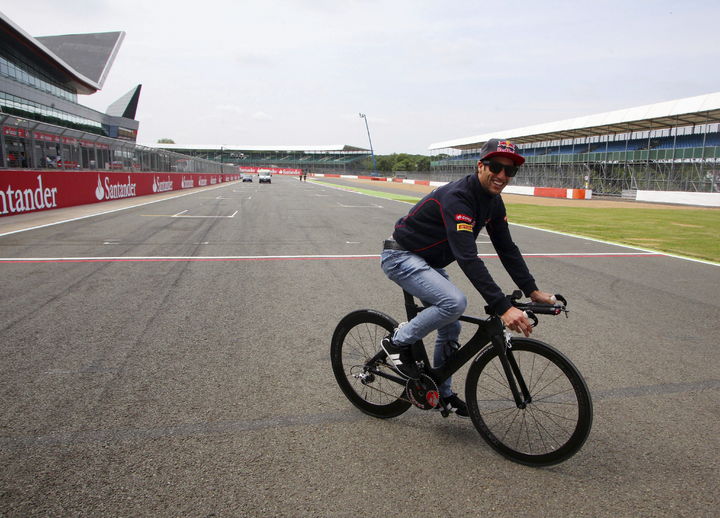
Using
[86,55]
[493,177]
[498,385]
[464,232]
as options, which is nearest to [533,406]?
[498,385]

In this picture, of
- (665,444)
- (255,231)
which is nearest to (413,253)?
(665,444)

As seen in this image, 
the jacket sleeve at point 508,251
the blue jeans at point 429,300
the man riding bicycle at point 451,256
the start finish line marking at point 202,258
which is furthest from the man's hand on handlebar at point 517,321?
the start finish line marking at point 202,258

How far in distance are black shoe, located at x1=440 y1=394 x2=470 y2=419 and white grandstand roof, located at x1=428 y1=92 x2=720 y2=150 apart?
39.0m

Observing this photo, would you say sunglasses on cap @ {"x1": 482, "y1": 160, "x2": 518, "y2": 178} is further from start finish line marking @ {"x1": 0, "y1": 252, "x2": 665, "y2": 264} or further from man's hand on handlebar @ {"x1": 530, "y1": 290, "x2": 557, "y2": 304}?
start finish line marking @ {"x1": 0, "y1": 252, "x2": 665, "y2": 264}

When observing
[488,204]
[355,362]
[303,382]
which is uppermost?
[488,204]

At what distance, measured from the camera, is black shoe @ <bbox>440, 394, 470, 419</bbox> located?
3.14 m

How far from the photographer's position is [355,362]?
11.6 feet

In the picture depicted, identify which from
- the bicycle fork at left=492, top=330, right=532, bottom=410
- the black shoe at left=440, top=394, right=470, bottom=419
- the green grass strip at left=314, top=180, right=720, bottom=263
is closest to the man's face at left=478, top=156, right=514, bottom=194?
the bicycle fork at left=492, top=330, right=532, bottom=410

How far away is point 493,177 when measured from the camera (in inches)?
110

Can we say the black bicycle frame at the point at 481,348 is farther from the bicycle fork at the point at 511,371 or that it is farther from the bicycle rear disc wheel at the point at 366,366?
the bicycle rear disc wheel at the point at 366,366

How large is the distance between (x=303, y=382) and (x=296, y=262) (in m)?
5.27

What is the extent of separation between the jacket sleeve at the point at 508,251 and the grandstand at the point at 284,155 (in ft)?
484

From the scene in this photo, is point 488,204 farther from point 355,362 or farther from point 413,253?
point 355,362

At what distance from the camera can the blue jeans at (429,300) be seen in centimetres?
289
